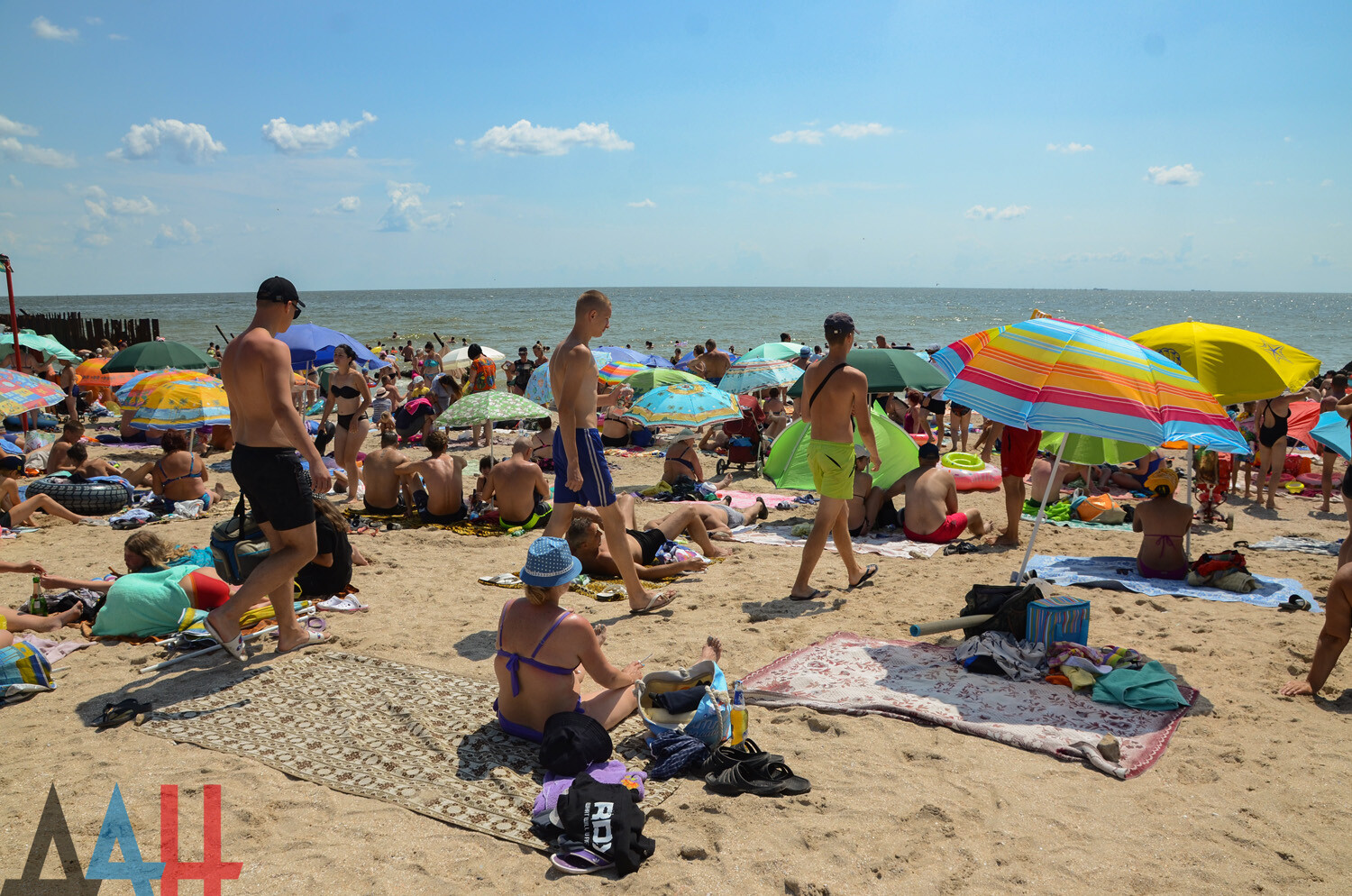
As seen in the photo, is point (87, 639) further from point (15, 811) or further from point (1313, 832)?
point (1313, 832)

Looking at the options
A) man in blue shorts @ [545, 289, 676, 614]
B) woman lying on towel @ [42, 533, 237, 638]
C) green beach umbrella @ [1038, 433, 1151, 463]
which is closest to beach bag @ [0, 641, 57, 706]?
woman lying on towel @ [42, 533, 237, 638]

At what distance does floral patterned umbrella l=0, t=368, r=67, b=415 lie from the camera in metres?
8.20

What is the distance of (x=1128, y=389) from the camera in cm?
404

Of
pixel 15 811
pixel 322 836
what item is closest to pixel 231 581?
pixel 15 811

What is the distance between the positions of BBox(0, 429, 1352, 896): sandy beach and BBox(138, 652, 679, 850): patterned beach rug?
3.1 inches

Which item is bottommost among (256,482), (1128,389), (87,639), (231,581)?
(87,639)

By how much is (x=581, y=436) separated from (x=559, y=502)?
17.0 inches

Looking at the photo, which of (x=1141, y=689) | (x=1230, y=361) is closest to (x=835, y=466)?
(x=1141, y=689)

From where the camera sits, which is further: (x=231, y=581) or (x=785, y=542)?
(x=785, y=542)

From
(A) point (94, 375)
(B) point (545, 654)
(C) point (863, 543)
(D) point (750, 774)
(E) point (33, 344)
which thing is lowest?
(C) point (863, 543)

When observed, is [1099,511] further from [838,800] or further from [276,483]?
[276,483]

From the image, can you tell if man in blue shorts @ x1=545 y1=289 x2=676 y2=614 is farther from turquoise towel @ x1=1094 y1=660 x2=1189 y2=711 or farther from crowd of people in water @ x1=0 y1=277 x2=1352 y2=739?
turquoise towel @ x1=1094 y1=660 x2=1189 y2=711

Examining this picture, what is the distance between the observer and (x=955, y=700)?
396 centimetres

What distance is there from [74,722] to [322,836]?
1652 millimetres
